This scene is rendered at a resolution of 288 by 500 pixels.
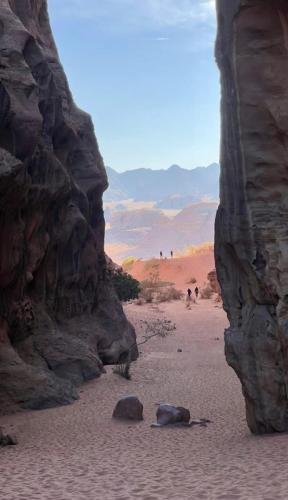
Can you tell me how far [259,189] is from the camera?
9391 millimetres

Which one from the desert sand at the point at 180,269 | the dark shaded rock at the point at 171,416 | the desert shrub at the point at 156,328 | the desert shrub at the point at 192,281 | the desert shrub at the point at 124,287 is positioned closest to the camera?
the dark shaded rock at the point at 171,416

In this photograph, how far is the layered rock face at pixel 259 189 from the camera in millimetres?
9000

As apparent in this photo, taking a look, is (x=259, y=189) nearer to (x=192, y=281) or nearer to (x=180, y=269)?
(x=192, y=281)

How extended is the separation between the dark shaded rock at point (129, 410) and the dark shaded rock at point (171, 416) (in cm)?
43

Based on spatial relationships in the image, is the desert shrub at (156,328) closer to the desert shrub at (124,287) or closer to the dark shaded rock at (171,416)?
the desert shrub at (124,287)

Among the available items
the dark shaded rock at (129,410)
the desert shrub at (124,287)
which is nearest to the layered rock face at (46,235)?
the dark shaded rock at (129,410)

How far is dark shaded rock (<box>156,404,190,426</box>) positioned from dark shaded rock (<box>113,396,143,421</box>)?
1.40ft

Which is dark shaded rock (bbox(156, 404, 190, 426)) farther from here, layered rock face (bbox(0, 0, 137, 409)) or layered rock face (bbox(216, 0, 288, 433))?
layered rock face (bbox(0, 0, 137, 409))

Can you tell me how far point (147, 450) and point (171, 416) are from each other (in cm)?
187

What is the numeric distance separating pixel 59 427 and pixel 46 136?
7.83 m

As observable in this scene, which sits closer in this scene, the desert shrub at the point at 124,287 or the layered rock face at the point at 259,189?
the layered rock face at the point at 259,189

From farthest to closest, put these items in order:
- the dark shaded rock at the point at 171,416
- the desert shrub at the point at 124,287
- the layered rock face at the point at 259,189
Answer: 1. the desert shrub at the point at 124,287
2. the dark shaded rock at the point at 171,416
3. the layered rock face at the point at 259,189

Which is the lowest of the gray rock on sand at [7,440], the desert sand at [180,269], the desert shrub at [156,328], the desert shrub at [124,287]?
the gray rock on sand at [7,440]

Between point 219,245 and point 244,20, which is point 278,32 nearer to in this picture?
point 244,20
